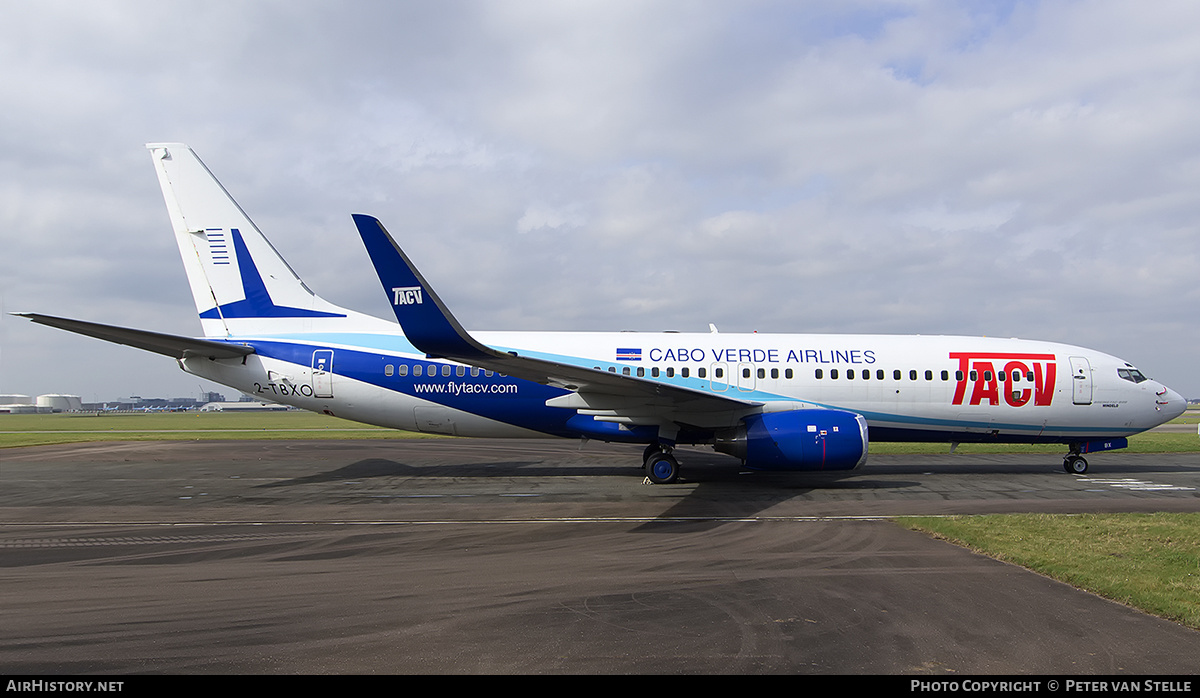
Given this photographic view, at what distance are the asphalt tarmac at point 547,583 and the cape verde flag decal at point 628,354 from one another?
3.29m

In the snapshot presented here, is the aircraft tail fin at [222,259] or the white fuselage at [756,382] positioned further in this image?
the aircraft tail fin at [222,259]

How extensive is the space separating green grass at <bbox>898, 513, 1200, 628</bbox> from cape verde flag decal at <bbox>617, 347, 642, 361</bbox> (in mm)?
7811

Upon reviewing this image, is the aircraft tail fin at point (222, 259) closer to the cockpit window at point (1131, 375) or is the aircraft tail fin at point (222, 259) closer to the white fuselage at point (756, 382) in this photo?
the white fuselage at point (756, 382)

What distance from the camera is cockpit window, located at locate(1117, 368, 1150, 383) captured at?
1781 centimetres

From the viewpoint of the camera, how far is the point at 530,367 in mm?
12578

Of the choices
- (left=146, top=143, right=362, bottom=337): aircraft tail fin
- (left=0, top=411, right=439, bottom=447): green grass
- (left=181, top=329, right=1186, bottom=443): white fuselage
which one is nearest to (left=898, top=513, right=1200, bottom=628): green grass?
(left=181, top=329, right=1186, bottom=443): white fuselage

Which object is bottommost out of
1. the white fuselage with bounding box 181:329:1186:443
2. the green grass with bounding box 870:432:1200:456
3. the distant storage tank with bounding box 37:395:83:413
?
the distant storage tank with bounding box 37:395:83:413

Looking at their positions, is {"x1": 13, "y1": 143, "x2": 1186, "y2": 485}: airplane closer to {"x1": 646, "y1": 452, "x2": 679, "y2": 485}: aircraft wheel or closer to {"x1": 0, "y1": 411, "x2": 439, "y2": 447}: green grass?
{"x1": 646, "y1": 452, "x2": 679, "y2": 485}: aircraft wheel

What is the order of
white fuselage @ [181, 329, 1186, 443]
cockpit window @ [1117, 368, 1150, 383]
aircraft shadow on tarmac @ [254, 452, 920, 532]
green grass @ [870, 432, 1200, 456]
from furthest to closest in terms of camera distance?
green grass @ [870, 432, 1200, 456]
cockpit window @ [1117, 368, 1150, 383]
white fuselage @ [181, 329, 1186, 443]
aircraft shadow on tarmac @ [254, 452, 920, 532]

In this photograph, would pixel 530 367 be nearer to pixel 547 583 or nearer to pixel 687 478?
pixel 547 583

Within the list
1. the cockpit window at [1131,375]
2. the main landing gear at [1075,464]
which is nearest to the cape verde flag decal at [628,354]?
the main landing gear at [1075,464]

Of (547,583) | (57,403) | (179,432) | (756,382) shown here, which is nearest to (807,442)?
(756,382)

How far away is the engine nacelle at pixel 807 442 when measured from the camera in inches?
545
